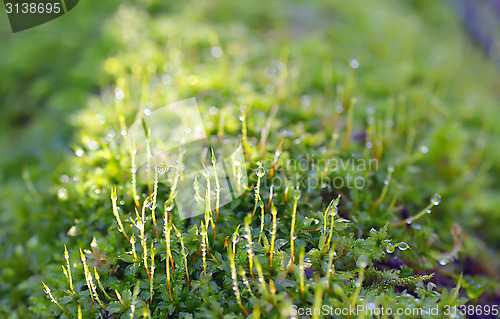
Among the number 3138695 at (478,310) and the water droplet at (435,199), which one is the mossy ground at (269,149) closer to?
the number 3138695 at (478,310)

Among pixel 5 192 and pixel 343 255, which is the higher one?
pixel 343 255

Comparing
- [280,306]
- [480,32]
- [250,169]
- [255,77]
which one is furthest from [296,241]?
[480,32]

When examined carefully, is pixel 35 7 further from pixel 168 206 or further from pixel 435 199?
pixel 435 199

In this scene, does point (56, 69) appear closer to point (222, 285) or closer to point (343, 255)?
point (222, 285)

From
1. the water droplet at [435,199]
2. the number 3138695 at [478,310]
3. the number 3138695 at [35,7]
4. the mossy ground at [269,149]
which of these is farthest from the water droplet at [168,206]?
the number 3138695 at [35,7]

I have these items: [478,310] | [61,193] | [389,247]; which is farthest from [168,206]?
[478,310]

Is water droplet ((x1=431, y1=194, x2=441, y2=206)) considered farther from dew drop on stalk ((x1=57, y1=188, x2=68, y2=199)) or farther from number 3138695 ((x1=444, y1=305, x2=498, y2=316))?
dew drop on stalk ((x1=57, y1=188, x2=68, y2=199))

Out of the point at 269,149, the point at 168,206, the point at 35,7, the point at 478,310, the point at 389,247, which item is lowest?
the point at 478,310

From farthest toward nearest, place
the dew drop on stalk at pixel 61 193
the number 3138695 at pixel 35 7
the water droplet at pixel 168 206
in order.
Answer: the number 3138695 at pixel 35 7
the dew drop on stalk at pixel 61 193
the water droplet at pixel 168 206
